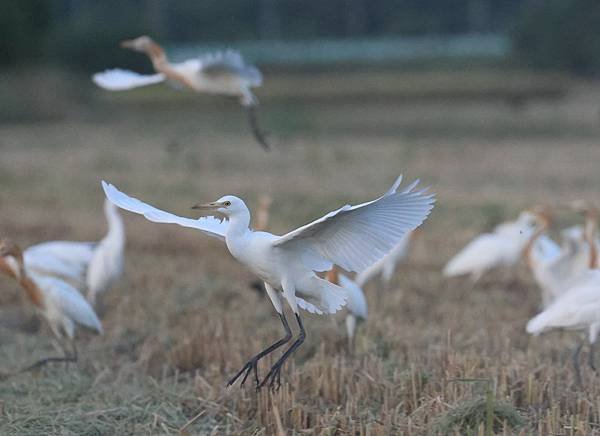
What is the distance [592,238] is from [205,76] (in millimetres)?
3512

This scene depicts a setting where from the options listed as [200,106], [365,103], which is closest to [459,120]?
[365,103]

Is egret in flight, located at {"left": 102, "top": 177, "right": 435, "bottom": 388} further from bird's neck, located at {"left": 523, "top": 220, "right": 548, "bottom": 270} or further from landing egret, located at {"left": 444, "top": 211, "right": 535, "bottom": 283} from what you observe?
landing egret, located at {"left": 444, "top": 211, "right": 535, "bottom": 283}

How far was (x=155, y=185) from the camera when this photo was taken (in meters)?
15.1

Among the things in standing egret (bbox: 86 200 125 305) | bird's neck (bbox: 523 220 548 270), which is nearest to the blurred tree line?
standing egret (bbox: 86 200 125 305)

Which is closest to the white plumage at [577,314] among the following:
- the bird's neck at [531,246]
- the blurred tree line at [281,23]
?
the bird's neck at [531,246]

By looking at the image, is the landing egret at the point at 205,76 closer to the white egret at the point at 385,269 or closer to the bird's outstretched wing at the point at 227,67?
the bird's outstretched wing at the point at 227,67

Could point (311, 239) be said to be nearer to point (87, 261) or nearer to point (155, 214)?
point (155, 214)

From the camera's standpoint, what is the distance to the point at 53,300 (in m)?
7.36

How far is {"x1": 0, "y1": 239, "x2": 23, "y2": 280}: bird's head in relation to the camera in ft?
23.7

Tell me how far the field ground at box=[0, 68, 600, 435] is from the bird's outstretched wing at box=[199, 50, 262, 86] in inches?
75.1

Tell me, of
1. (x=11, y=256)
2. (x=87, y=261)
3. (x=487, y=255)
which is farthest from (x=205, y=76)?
(x=487, y=255)

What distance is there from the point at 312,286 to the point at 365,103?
24.8 meters

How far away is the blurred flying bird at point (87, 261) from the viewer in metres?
8.50

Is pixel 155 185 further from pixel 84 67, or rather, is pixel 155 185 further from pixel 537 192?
pixel 84 67
